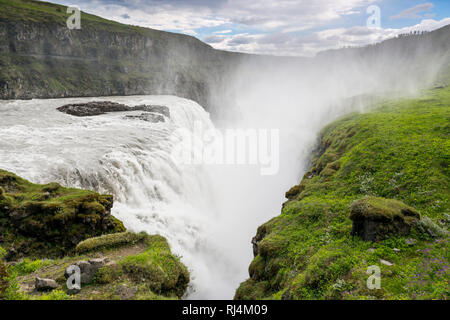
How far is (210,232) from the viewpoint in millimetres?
24828

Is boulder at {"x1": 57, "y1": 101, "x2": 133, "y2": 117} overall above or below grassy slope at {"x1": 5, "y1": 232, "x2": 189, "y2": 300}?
above

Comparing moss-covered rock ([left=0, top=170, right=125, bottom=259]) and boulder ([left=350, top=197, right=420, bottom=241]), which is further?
moss-covered rock ([left=0, top=170, right=125, bottom=259])

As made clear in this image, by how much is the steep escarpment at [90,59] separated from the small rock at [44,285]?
68.4m

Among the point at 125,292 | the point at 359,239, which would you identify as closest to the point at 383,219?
the point at 359,239

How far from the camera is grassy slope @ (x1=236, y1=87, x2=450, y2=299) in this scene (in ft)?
25.9

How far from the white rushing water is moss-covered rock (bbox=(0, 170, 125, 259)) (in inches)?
123

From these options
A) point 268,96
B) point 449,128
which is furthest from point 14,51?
point 268,96

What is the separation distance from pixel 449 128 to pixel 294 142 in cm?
4242

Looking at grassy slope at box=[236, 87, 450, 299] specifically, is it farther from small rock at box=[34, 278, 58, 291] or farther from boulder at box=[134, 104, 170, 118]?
boulder at box=[134, 104, 170, 118]

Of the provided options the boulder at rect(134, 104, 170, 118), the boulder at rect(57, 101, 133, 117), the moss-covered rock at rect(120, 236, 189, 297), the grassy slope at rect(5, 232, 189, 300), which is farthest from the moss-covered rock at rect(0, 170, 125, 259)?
the boulder at rect(134, 104, 170, 118)

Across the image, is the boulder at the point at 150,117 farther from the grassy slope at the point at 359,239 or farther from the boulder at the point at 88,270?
the boulder at the point at 88,270

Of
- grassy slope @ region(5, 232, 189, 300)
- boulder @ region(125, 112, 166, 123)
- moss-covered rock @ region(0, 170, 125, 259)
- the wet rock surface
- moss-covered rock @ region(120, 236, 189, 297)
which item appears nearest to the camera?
grassy slope @ region(5, 232, 189, 300)

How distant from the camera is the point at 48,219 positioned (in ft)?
44.0

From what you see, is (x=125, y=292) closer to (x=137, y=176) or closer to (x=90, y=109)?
(x=137, y=176)
